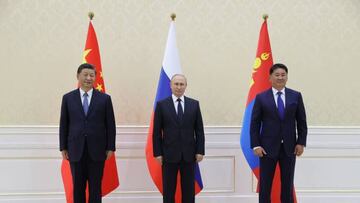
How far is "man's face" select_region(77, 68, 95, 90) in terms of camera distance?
292cm

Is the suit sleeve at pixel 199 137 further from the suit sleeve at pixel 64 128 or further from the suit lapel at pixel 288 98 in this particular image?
the suit sleeve at pixel 64 128

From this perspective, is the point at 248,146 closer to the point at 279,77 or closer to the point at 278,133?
the point at 278,133

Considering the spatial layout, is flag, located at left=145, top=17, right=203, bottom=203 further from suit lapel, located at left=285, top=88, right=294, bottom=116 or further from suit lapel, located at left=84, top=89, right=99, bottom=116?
suit lapel, located at left=285, top=88, right=294, bottom=116

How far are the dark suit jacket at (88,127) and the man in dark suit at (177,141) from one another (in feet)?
1.20

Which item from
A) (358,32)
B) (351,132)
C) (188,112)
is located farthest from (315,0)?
(188,112)

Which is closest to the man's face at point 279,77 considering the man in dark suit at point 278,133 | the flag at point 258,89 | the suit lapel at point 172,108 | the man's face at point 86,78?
the man in dark suit at point 278,133

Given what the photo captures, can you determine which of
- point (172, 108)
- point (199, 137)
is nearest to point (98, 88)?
point (172, 108)

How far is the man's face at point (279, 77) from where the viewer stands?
2.98m

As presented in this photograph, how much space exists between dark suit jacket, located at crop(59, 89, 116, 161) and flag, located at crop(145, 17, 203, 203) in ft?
1.68

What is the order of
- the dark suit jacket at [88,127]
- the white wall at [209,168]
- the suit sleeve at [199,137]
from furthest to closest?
the white wall at [209,168] < the suit sleeve at [199,137] < the dark suit jacket at [88,127]

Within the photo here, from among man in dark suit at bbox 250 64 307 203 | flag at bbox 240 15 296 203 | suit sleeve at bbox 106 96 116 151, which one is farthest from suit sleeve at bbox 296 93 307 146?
suit sleeve at bbox 106 96 116 151

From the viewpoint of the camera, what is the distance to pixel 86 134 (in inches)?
112

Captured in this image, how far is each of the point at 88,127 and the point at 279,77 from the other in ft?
4.86

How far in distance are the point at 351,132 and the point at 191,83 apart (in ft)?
5.48
